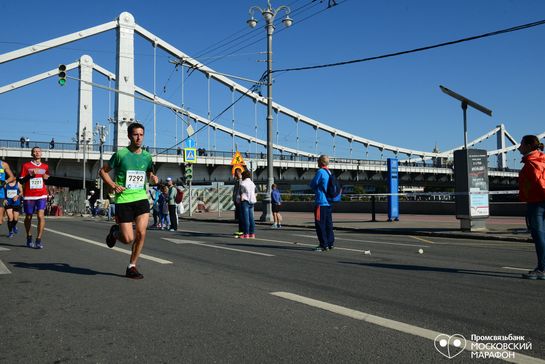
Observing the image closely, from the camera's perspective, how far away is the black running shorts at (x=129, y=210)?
560cm

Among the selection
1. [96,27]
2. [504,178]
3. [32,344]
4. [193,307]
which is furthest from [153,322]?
[504,178]

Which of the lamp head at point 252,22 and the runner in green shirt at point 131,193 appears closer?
the runner in green shirt at point 131,193

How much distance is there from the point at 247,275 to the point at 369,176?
68.4m

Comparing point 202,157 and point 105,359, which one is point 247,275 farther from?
point 202,157

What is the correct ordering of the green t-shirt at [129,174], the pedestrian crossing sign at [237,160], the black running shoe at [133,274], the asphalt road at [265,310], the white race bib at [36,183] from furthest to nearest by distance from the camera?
the pedestrian crossing sign at [237,160]
the white race bib at [36,183]
the green t-shirt at [129,174]
the black running shoe at [133,274]
the asphalt road at [265,310]

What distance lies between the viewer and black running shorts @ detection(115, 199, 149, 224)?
18.4 feet

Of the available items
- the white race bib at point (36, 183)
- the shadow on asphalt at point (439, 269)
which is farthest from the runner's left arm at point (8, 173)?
the shadow on asphalt at point (439, 269)

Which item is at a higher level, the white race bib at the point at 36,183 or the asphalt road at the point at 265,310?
the white race bib at the point at 36,183

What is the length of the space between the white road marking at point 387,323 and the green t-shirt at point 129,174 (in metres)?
2.02

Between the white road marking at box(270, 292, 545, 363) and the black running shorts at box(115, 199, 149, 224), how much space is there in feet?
6.16

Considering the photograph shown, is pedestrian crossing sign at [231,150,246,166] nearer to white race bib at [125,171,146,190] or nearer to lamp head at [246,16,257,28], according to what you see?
lamp head at [246,16,257,28]

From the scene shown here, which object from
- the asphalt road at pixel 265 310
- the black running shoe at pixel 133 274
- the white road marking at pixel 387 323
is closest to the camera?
the white road marking at pixel 387 323

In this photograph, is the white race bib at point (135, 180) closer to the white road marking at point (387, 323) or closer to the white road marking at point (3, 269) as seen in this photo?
the white road marking at point (3, 269)

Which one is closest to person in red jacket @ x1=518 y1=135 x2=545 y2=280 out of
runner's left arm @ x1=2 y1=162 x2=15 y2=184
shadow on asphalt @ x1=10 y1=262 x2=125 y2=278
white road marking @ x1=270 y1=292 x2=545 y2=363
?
white road marking @ x1=270 y1=292 x2=545 y2=363
